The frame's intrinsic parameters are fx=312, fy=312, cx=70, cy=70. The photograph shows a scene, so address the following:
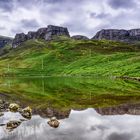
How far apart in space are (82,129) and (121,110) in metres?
14.7

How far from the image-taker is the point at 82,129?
3241cm

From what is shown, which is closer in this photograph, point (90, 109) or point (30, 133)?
point (30, 133)

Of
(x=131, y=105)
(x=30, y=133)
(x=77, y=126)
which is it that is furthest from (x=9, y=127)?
(x=131, y=105)

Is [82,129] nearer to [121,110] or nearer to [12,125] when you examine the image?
[12,125]

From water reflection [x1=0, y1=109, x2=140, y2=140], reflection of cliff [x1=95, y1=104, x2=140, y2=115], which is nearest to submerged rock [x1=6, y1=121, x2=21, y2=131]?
water reflection [x1=0, y1=109, x2=140, y2=140]

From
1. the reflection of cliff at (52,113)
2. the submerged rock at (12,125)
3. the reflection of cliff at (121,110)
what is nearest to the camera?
the submerged rock at (12,125)

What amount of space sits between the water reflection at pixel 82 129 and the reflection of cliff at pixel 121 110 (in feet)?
8.43

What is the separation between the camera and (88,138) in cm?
2838

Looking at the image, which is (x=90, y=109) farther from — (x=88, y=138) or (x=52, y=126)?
(x=88, y=138)

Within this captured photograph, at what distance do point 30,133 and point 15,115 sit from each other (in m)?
10.9

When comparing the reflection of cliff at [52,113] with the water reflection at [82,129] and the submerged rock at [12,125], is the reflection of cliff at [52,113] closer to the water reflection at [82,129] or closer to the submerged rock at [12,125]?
the water reflection at [82,129]

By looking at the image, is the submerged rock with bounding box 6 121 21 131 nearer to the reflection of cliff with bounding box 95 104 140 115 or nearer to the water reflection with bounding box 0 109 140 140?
the water reflection with bounding box 0 109 140 140

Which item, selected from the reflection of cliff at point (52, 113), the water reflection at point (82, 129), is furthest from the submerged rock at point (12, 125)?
the reflection of cliff at point (52, 113)

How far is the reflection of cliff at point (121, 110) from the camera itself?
43.2 m
